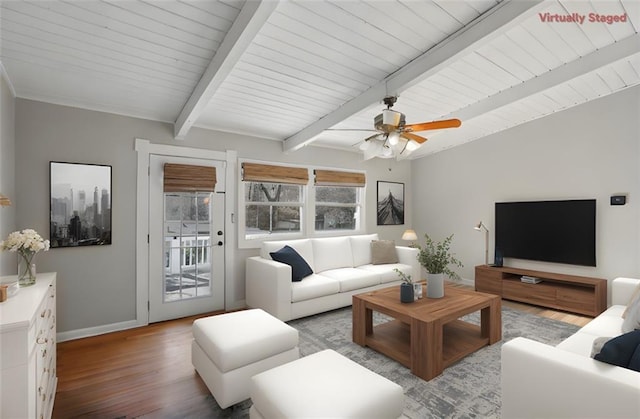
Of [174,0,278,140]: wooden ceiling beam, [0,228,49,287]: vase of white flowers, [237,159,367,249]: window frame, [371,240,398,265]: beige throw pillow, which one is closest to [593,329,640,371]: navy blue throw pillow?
[174,0,278,140]: wooden ceiling beam

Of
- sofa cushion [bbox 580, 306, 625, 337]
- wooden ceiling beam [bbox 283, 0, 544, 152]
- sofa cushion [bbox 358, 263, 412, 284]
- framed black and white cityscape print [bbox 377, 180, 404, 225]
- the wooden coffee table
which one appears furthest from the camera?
framed black and white cityscape print [bbox 377, 180, 404, 225]

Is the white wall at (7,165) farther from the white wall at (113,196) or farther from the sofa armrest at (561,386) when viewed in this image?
the sofa armrest at (561,386)

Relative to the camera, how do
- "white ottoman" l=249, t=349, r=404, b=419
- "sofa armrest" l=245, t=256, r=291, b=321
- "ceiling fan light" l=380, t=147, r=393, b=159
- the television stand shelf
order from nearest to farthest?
"white ottoman" l=249, t=349, r=404, b=419, "ceiling fan light" l=380, t=147, r=393, b=159, "sofa armrest" l=245, t=256, r=291, b=321, the television stand shelf

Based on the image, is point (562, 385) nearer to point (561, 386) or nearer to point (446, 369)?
point (561, 386)

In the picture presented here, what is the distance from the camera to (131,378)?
237 centimetres

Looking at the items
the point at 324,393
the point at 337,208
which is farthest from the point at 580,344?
the point at 337,208

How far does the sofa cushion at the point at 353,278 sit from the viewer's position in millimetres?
3930

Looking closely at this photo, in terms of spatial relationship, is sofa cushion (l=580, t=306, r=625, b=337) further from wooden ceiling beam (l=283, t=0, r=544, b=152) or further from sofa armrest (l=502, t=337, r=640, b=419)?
wooden ceiling beam (l=283, t=0, r=544, b=152)

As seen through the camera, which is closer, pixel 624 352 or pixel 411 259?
pixel 624 352

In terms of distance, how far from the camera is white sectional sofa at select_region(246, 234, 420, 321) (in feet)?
11.3

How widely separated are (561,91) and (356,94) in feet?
8.29

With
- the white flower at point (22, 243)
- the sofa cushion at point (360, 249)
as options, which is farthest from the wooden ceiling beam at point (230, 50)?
the sofa cushion at point (360, 249)

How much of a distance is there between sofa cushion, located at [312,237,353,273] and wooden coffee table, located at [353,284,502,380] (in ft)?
4.49

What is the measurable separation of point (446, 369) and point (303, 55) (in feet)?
9.23
